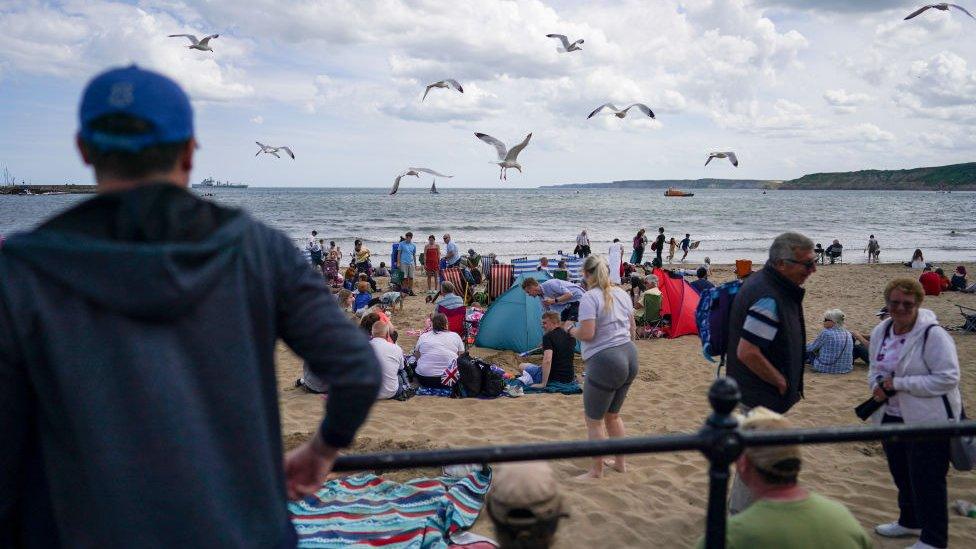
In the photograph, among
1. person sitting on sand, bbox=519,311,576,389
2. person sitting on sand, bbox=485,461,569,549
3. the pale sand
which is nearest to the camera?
person sitting on sand, bbox=485,461,569,549

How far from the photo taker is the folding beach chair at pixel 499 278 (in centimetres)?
1394

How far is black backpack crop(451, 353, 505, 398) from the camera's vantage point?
24.0ft

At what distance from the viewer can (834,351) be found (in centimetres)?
834

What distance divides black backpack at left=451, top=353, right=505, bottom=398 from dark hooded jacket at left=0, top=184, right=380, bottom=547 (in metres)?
6.31

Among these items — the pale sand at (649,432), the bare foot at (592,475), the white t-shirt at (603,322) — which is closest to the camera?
the pale sand at (649,432)

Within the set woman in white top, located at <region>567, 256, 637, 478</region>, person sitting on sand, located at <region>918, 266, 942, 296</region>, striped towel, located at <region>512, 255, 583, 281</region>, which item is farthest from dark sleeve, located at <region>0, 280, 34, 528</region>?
person sitting on sand, located at <region>918, 266, 942, 296</region>

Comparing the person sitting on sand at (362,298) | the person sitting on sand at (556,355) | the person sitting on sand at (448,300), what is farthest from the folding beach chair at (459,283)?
the person sitting on sand at (556,355)

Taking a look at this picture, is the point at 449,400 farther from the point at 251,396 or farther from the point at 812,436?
the point at 251,396

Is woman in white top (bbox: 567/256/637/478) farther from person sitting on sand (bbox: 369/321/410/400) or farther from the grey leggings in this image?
person sitting on sand (bbox: 369/321/410/400)

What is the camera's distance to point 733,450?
163 cm

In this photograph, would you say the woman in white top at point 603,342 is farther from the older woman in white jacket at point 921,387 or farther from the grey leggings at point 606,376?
the older woman in white jacket at point 921,387

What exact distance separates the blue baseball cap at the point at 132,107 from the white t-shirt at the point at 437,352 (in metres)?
6.56

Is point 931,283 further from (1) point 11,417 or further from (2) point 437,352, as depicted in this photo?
(1) point 11,417

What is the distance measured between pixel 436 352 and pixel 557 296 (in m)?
2.72
